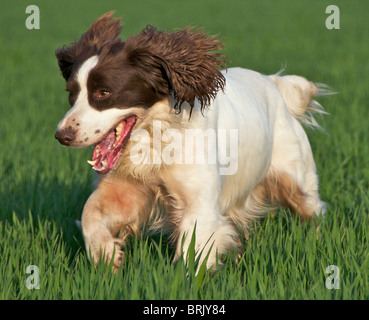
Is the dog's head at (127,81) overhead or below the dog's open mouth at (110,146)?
overhead

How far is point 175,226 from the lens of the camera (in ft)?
12.3

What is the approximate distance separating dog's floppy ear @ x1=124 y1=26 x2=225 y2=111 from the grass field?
2.71 ft

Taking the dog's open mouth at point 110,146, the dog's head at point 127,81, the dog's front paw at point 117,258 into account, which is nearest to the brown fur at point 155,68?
the dog's head at point 127,81

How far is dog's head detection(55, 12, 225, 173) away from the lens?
10.6 ft

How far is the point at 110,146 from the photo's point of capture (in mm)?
3439

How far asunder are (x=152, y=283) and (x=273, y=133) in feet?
5.94

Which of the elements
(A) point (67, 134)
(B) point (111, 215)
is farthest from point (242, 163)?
(A) point (67, 134)

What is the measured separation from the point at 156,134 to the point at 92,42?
2.05 feet

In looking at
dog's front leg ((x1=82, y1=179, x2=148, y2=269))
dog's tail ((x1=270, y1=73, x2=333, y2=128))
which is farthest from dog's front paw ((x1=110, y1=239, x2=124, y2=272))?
dog's tail ((x1=270, y1=73, x2=333, y2=128))

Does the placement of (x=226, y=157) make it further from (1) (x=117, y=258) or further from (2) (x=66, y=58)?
(2) (x=66, y=58)

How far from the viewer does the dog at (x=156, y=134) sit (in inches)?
129

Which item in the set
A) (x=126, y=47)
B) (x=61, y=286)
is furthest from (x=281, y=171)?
(x=61, y=286)

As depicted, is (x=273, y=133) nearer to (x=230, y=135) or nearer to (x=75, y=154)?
(x=230, y=135)

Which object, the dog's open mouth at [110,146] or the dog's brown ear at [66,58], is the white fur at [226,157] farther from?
the dog's brown ear at [66,58]
